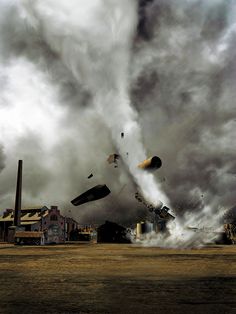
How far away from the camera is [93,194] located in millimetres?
27953

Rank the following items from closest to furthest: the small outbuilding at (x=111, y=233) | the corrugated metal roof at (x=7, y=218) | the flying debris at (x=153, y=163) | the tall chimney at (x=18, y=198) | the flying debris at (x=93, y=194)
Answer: the flying debris at (x=153, y=163) < the flying debris at (x=93, y=194) < the tall chimney at (x=18, y=198) < the small outbuilding at (x=111, y=233) < the corrugated metal roof at (x=7, y=218)

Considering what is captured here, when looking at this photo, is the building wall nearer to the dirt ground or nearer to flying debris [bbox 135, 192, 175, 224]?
flying debris [bbox 135, 192, 175, 224]

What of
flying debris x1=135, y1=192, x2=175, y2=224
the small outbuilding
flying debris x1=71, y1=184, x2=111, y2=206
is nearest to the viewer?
flying debris x1=71, y1=184, x2=111, y2=206

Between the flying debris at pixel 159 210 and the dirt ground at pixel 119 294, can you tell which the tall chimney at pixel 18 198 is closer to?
the flying debris at pixel 159 210

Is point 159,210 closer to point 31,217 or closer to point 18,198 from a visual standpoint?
point 18,198

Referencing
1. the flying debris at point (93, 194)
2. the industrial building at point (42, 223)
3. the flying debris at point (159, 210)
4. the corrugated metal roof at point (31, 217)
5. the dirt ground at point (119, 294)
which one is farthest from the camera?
the corrugated metal roof at point (31, 217)

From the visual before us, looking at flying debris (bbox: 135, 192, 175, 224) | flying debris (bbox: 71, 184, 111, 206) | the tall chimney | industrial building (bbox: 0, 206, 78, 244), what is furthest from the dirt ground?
industrial building (bbox: 0, 206, 78, 244)

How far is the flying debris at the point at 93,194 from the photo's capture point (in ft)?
89.8

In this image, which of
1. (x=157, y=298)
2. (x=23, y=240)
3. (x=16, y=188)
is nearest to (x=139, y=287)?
(x=157, y=298)

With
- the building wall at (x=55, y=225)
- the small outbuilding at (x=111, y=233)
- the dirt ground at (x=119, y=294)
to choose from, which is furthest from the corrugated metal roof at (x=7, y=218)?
the dirt ground at (x=119, y=294)

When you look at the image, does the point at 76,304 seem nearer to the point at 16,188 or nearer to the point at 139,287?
the point at 139,287

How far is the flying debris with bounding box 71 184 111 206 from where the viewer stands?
27.4 metres

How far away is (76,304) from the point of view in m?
5.93

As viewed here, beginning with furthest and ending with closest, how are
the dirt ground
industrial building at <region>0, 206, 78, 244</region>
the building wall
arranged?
the building wall, industrial building at <region>0, 206, 78, 244</region>, the dirt ground
